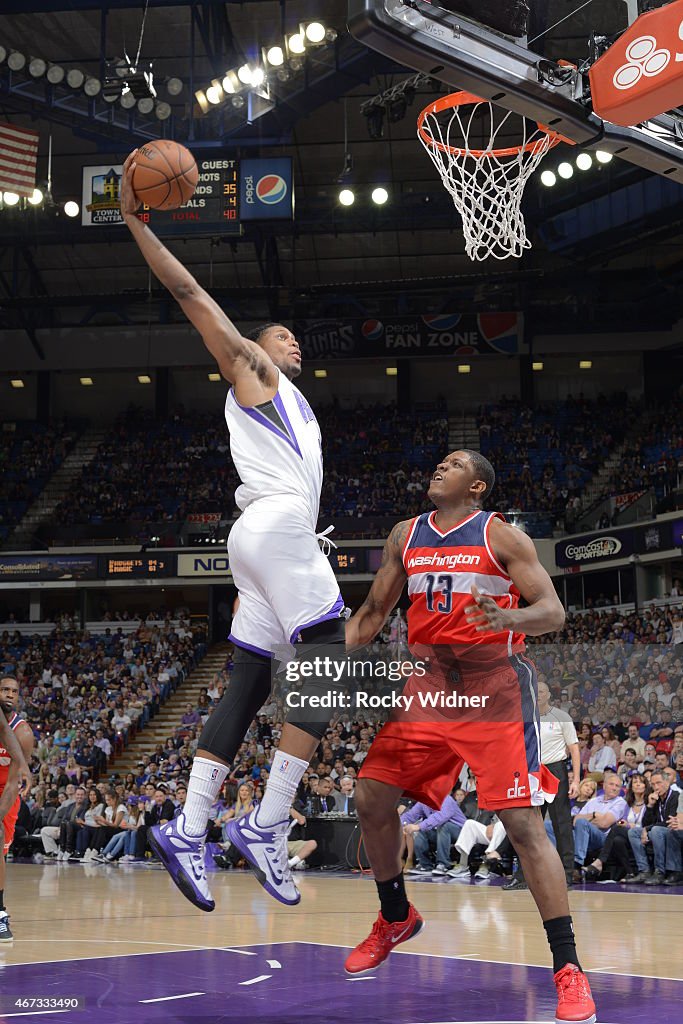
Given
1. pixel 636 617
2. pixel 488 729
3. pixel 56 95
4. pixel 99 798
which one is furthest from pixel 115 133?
pixel 488 729

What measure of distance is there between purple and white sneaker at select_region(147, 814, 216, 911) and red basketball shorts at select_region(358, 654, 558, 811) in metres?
0.95

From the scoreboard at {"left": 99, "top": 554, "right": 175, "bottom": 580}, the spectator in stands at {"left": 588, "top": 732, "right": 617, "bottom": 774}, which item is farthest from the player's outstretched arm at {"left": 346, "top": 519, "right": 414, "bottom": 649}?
the scoreboard at {"left": 99, "top": 554, "right": 175, "bottom": 580}

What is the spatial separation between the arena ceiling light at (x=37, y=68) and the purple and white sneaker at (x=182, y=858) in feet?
59.2

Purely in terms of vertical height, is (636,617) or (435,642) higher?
(636,617)

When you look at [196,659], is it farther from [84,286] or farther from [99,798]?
[84,286]

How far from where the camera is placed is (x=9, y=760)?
7848mm

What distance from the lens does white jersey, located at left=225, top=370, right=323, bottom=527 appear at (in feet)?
14.4

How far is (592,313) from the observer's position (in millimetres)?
31156

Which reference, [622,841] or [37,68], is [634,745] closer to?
[622,841]

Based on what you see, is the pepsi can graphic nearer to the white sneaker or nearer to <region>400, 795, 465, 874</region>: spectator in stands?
<region>400, 795, 465, 874</region>: spectator in stands

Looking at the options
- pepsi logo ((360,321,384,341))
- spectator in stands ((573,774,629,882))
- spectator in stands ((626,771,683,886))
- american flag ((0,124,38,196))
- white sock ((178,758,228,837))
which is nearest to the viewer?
white sock ((178,758,228,837))

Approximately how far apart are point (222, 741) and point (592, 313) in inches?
1130

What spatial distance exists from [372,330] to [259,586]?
28.5 meters

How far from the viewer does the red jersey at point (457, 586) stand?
4770 mm
